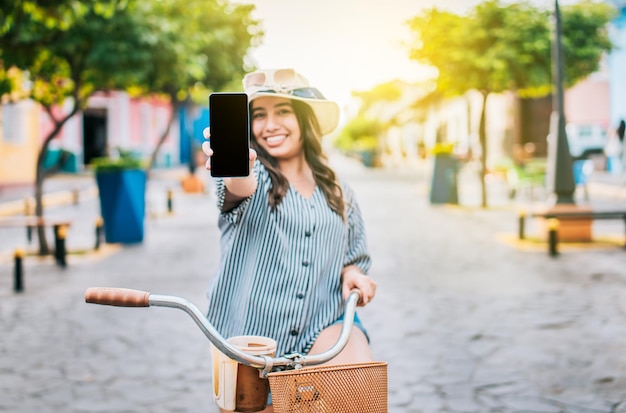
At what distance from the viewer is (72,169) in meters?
35.4

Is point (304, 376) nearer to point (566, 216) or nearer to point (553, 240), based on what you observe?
point (553, 240)

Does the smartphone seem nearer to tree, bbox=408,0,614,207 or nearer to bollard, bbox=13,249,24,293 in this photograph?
bollard, bbox=13,249,24,293

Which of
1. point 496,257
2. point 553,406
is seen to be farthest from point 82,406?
point 496,257

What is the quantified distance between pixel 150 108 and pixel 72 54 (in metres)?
33.4

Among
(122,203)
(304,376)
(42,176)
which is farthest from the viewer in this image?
(122,203)

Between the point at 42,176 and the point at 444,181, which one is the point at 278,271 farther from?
the point at 444,181

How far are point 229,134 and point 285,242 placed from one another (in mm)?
720

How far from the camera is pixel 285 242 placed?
8.22ft

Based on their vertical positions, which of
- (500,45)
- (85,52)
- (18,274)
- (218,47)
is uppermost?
(218,47)

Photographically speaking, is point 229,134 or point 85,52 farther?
point 85,52

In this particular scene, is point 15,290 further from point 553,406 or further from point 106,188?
point 553,406

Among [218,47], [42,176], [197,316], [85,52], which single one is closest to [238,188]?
[197,316]

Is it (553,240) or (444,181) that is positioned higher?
(444,181)

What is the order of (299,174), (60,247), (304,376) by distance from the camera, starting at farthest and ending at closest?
(60,247), (299,174), (304,376)
